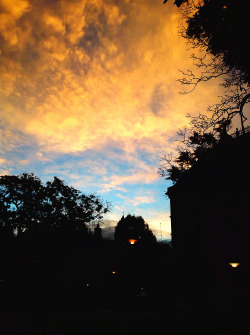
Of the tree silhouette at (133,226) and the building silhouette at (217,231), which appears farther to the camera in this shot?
the tree silhouette at (133,226)

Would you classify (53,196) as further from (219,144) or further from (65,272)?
(219,144)

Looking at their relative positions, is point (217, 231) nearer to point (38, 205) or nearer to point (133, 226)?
point (38, 205)

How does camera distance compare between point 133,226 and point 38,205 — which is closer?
point 38,205

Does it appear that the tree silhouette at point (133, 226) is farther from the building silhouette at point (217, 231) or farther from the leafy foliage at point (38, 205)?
the building silhouette at point (217, 231)

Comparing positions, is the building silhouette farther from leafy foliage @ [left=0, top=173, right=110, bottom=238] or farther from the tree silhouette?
the tree silhouette

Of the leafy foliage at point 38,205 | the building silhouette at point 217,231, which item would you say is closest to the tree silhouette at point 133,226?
the leafy foliage at point 38,205

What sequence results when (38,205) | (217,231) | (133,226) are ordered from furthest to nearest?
(133,226), (38,205), (217,231)

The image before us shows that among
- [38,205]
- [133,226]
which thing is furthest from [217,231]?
[133,226]

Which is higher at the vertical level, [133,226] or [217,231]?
[133,226]

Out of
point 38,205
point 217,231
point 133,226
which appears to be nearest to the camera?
point 217,231

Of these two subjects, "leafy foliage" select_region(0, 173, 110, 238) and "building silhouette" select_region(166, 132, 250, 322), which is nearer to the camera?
"building silhouette" select_region(166, 132, 250, 322)

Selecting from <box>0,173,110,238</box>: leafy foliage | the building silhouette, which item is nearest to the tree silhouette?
<box>0,173,110,238</box>: leafy foliage

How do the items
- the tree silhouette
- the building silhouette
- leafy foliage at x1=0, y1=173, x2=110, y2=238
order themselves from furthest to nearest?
the tree silhouette < leafy foliage at x1=0, y1=173, x2=110, y2=238 < the building silhouette

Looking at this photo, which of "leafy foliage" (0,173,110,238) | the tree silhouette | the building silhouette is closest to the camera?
the building silhouette
